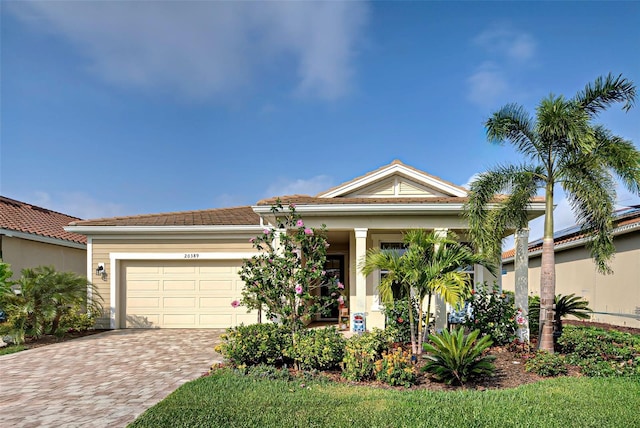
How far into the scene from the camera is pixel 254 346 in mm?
6496

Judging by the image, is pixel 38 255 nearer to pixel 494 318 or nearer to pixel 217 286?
pixel 217 286

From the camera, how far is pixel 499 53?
9.73 metres

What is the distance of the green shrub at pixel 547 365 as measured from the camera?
A: 20.9 feet

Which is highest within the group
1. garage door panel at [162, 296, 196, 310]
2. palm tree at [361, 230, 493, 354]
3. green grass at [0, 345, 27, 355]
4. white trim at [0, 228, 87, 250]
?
white trim at [0, 228, 87, 250]

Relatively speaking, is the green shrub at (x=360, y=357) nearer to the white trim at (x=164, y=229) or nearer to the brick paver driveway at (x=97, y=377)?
the brick paver driveway at (x=97, y=377)

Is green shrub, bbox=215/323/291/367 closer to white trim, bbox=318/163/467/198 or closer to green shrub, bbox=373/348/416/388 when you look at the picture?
green shrub, bbox=373/348/416/388

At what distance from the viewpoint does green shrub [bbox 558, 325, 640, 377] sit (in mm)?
6344

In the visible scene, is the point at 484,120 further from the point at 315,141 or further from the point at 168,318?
the point at 168,318

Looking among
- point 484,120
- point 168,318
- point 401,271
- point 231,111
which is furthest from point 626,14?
point 168,318

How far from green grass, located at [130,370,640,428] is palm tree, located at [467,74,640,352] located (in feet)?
7.09

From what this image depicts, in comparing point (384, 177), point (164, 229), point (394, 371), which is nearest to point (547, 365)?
point (394, 371)

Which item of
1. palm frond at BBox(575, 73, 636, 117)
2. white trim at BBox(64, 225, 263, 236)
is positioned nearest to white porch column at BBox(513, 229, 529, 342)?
palm frond at BBox(575, 73, 636, 117)

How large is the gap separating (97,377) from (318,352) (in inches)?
139

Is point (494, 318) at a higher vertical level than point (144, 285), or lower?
lower
